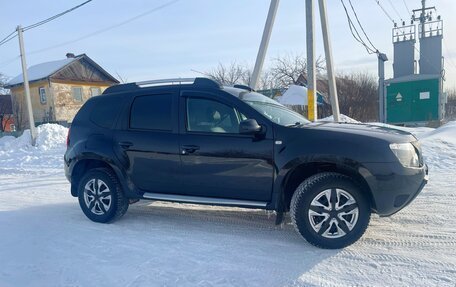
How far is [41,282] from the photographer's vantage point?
3252mm

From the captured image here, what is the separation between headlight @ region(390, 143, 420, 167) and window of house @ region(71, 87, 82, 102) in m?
36.4

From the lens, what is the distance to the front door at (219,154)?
13.1ft

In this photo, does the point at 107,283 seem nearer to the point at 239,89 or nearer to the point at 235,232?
the point at 235,232

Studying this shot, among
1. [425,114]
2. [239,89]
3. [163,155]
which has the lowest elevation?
[425,114]

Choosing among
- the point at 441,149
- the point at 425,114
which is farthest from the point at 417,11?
the point at 441,149

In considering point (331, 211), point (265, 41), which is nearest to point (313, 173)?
point (331, 211)

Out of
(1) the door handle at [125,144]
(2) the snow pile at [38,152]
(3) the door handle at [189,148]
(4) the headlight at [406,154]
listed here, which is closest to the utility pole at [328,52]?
(4) the headlight at [406,154]

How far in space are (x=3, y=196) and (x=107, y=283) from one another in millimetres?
5081

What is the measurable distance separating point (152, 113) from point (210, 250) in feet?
6.69

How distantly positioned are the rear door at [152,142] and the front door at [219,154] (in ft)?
0.49

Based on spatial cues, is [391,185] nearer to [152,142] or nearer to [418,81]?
[152,142]

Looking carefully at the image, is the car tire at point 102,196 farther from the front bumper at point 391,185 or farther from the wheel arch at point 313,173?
the front bumper at point 391,185

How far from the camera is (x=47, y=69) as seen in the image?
116ft

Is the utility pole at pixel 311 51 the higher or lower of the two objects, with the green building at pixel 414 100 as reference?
higher
